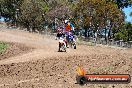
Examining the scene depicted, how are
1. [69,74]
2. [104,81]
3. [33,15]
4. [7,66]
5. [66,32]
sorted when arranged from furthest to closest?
[33,15], [66,32], [7,66], [69,74], [104,81]

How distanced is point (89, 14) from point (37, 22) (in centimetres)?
1689

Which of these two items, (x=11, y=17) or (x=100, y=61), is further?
(x=11, y=17)

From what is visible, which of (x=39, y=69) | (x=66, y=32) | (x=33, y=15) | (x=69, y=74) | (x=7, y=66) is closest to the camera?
(x=69, y=74)

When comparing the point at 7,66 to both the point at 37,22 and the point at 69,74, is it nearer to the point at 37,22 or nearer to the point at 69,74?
the point at 69,74

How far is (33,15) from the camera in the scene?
85.5 m

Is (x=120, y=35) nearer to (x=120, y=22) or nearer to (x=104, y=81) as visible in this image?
(x=120, y=22)

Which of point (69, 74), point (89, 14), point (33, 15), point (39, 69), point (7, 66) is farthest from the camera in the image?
point (33, 15)

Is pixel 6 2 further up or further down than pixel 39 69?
further up

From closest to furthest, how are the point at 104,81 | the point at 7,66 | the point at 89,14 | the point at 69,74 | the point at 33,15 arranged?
the point at 104,81
the point at 69,74
the point at 7,66
the point at 89,14
the point at 33,15

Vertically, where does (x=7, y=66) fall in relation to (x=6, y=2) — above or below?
below

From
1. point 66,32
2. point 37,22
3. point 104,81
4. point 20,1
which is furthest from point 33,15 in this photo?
point 104,81

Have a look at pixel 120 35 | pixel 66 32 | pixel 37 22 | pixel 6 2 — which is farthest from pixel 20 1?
pixel 66 32

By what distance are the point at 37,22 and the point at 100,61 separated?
225 feet

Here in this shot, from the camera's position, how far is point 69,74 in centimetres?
1706
